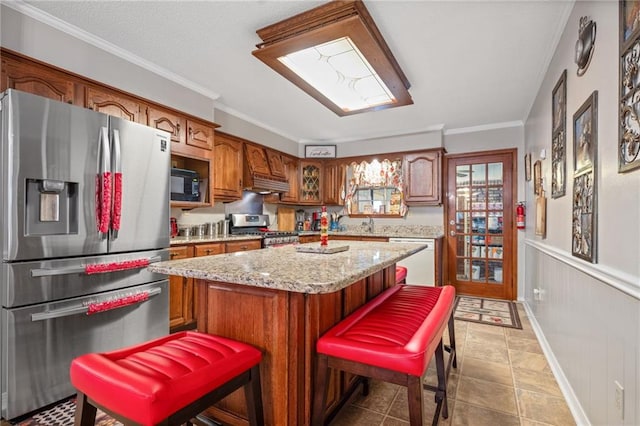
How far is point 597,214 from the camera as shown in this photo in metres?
1.47

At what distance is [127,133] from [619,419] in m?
3.14

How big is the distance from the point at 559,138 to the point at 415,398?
215 centimetres

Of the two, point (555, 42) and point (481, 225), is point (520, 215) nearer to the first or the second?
point (481, 225)

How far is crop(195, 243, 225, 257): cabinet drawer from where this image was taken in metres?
3.09

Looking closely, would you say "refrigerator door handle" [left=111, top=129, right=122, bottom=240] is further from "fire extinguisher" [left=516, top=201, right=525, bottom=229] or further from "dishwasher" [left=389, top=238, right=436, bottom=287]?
"fire extinguisher" [left=516, top=201, right=525, bottom=229]

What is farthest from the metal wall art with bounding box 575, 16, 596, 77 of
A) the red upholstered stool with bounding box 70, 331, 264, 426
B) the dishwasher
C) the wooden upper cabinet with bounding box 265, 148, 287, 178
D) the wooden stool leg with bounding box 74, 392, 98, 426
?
the wooden upper cabinet with bounding box 265, 148, 287, 178

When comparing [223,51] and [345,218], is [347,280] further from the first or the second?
[345,218]

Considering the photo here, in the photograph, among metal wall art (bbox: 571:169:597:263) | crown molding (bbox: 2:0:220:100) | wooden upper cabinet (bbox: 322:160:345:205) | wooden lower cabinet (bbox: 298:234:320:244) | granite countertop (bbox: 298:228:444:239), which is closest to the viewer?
metal wall art (bbox: 571:169:597:263)

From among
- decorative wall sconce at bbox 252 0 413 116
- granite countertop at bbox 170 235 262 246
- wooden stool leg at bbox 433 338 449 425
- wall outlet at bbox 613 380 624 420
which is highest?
decorative wall sconce at bbox 252 0 413 116

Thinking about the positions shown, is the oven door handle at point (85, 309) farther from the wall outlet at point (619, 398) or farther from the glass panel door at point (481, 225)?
the glass panel door at point (481, 225)

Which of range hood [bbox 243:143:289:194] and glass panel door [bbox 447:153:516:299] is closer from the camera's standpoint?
range hood [bbox 243:143:289:194]

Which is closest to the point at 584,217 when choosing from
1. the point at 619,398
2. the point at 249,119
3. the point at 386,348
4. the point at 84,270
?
the point at 619,398

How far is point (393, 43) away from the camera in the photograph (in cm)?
238

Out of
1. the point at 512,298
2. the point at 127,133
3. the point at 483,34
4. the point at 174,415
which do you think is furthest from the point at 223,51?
the point at 512,298
